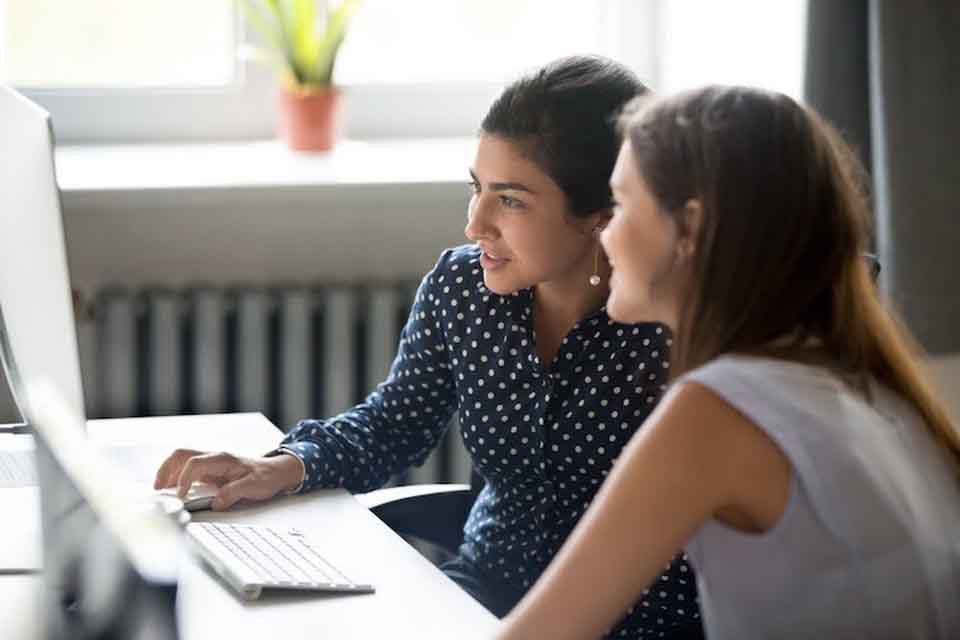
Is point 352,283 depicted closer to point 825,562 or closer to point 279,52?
point 279,52

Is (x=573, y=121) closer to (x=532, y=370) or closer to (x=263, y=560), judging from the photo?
(x=532, y=370)

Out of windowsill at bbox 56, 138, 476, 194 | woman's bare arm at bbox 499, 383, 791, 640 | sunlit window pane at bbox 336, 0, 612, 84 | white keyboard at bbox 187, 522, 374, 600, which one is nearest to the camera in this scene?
woman's bare arm at bbox 499, 383, 791, 640

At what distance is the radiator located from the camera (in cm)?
286

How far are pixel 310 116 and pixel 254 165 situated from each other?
15cm

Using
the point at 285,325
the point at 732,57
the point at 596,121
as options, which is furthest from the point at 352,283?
the point at 596,121

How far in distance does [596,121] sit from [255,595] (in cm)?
66

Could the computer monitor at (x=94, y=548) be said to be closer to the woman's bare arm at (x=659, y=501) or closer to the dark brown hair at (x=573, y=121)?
the woman's bare arm at (x=659, y=501)

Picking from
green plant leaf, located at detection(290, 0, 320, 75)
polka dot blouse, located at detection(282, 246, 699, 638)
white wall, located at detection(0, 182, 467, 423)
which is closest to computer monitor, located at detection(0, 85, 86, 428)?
polka dot blouse, located at detection(282, 246, 699, 638)

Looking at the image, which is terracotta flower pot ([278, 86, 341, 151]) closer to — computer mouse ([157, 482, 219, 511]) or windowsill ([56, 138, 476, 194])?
windowsill ([56, 138, 476, 194])

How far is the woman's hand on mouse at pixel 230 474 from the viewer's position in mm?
1695

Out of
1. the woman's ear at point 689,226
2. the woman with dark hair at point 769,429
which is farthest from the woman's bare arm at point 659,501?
the woman's ear at point 689,226

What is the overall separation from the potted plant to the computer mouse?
137cm

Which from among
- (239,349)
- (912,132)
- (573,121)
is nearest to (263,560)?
(573,121)

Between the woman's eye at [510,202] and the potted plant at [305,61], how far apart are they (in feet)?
4.00
